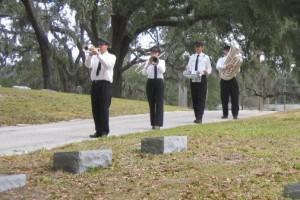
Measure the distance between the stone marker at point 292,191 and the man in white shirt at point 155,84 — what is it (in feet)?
22.0

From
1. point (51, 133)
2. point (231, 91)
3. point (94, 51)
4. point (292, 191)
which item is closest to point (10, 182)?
point (292, 191)

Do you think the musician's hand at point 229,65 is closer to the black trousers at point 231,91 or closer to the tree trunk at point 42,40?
the black trousers at point 231,91

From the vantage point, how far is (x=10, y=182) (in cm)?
675

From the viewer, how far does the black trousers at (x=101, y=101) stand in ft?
35.2

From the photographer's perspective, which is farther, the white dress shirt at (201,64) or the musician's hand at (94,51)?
the white dress shirt at (201,64)

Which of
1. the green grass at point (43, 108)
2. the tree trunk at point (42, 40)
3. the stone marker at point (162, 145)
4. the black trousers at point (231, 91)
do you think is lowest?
the stone marker at point (162, 145)

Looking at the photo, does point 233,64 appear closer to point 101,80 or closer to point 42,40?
point 101,80

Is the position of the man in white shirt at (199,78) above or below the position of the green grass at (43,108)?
above

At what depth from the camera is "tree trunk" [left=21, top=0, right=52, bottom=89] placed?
25034mm

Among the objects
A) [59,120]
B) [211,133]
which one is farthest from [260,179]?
[59,120]

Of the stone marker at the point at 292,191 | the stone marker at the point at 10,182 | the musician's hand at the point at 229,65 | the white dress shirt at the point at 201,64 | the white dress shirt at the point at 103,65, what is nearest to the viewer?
the stone marker at the point at 292,191

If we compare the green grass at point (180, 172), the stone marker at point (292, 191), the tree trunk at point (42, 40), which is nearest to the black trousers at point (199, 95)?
the green grass at point (180, 172)

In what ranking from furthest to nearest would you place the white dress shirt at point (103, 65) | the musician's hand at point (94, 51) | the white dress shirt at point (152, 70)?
the white dress shirt at point (152, 70), the white dress shirt at point (103, 65), the musician's hand at point (94, 51)

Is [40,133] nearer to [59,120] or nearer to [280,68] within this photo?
[59,120]
